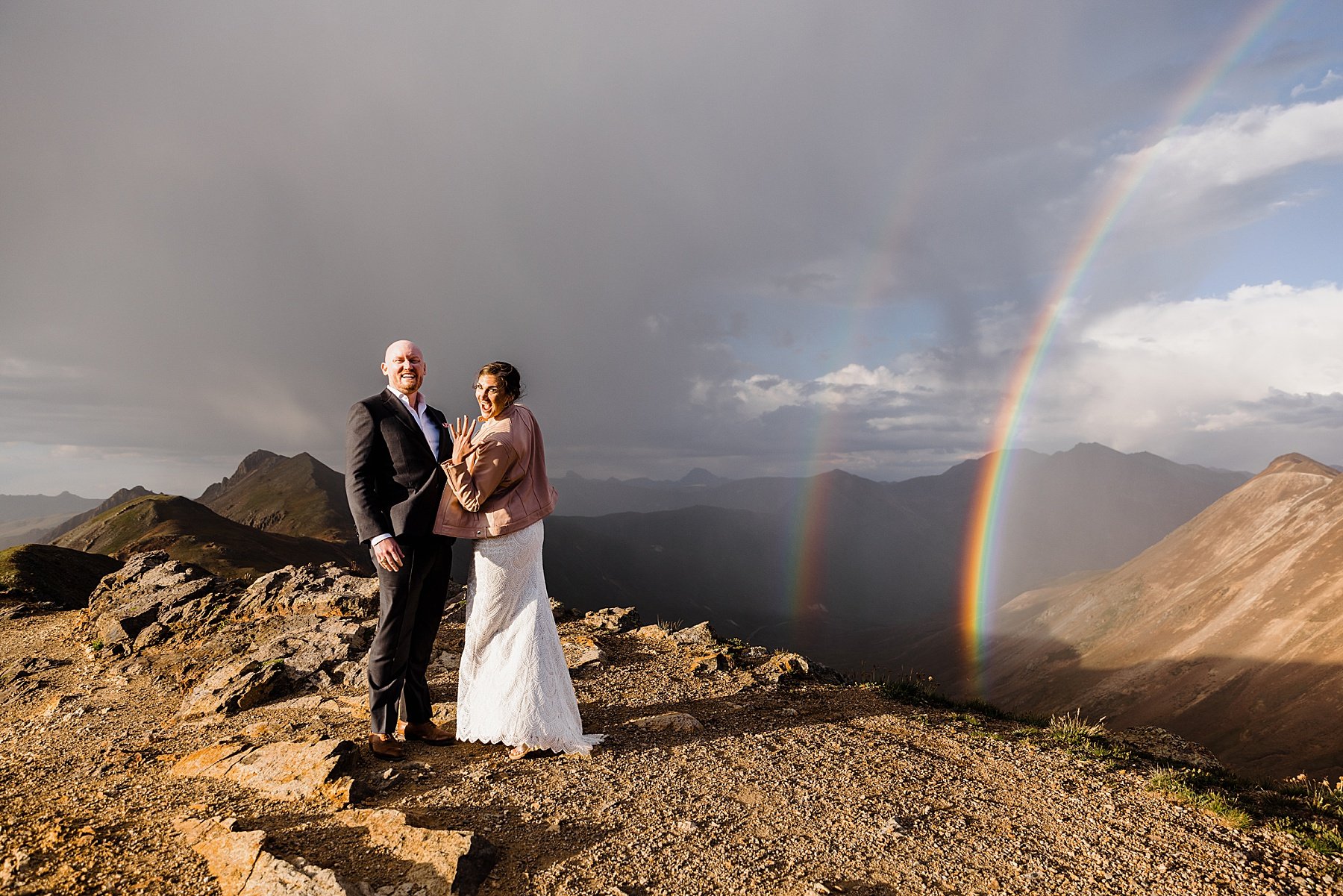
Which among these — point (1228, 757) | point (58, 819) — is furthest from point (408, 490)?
point (1228, 757)

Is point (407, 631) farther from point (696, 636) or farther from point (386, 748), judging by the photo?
point (696, 636)

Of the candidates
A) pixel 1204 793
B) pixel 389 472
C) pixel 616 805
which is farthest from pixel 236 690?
pixel 1204 793

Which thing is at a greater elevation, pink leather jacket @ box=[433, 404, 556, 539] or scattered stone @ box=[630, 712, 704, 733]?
pink leather jacket @ box=[433, 404, 556, 539]

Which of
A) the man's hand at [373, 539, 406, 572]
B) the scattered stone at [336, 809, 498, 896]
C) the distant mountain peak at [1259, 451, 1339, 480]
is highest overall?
the distant mountain peak at [1259, 451, 1339, 480]

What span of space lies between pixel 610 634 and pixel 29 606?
14.5 meters

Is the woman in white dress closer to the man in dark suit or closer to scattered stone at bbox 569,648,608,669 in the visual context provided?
the man in dark suit

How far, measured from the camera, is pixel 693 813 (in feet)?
15.8

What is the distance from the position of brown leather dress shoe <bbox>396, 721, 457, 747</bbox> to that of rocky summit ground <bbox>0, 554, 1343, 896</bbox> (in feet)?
→ 0.31

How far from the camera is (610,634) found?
11.7m

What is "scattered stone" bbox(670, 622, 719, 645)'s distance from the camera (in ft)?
37.1

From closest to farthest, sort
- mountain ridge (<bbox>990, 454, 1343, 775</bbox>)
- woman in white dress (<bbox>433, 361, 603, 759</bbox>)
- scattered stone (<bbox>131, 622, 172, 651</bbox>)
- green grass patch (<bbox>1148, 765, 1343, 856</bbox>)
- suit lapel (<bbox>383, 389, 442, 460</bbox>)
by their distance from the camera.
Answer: green grass patch (<bbox>1148, 765, 1343, 856</bbox>), woman in white dress (<bbox>433, 361, 603, 759</bbox>), suit lapel (<bbox>383, 389, 442, 460</bbox>), scattered stone (<bbox>131, 622, 172, 651</bbox>), mountain ridge (<bbox>990, 454, 1343, 775</bbox>)

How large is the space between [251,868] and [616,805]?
89.5 inches

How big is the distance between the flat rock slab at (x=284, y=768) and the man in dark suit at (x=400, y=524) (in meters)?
0.51

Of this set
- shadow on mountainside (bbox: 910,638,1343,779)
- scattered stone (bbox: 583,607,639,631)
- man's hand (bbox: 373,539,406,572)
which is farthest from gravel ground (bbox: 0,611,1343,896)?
shadow on mountainside (bbox: 910,638,1343,779)
